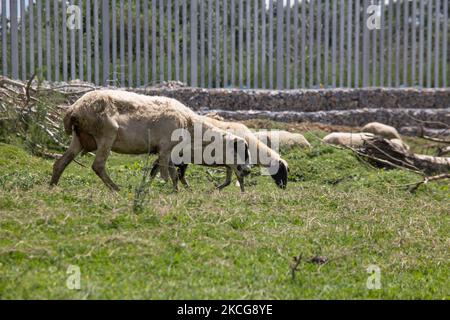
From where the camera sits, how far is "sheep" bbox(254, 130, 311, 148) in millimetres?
13422

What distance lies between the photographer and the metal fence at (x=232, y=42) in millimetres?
16578

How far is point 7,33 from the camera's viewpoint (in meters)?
16.5

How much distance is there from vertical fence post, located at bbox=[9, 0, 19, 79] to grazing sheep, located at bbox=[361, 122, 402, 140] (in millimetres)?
7133

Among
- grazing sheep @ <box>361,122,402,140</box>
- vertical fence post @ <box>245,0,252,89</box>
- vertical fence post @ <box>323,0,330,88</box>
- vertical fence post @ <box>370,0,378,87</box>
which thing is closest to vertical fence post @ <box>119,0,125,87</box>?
vertical fence post @ <box>245,0,252,89</box>

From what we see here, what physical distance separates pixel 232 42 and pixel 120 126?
8703 mm

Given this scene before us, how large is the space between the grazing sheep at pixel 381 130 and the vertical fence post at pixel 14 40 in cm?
713

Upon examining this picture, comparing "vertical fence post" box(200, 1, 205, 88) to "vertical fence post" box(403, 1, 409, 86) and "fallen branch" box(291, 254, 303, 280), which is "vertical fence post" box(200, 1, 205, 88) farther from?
"fallen branch" box(291, 254, 303, 280)

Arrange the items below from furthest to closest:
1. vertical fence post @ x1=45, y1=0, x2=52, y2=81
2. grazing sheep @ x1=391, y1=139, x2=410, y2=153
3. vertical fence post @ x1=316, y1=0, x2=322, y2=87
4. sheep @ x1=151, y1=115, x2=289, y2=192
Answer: vertical fence post @ x1=316, y1=0, x2=322, y2=87
vertical fence post @ x1=45, y1=0, x2=52, y2=81
grazing sheep @ x1=391, y1=139, x2=410, y2=153
sheep @ x1=151, y1=115, x2=289, y2=192

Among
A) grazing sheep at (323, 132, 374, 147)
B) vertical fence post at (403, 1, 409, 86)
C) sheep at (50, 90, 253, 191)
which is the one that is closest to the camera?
sheep at (50, 90, 253, 191)

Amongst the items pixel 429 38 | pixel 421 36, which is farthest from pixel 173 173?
pixel 429 38

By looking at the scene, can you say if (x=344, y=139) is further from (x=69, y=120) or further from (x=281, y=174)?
(x=69, y=120)

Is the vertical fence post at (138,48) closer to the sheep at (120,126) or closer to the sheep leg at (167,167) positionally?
the sheep at (120,126)

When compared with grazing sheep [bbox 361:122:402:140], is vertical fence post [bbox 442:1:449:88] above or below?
above

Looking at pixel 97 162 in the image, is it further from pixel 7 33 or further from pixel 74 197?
pixel 7 33
